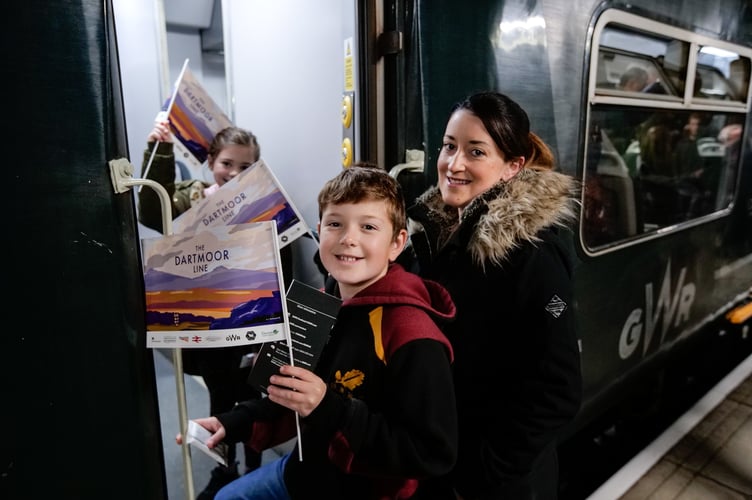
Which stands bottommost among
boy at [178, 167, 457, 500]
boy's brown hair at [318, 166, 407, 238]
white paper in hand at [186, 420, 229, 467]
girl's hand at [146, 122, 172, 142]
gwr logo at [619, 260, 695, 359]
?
gwr logo at [619, 260, 695, 359]

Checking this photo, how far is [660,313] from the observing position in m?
3.03

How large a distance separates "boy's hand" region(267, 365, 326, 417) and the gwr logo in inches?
83.3

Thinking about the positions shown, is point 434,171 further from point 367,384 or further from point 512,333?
point 367,384

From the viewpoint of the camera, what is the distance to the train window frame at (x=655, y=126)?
2373 mm

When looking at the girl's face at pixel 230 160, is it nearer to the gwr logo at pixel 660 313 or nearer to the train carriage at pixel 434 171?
the train carriage at pixel 434 171

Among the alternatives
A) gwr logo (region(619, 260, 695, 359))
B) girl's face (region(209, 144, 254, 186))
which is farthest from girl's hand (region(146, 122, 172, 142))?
gwr logo (region(619, 260, 695, 359))

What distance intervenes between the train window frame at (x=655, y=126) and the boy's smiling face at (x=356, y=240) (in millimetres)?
1411

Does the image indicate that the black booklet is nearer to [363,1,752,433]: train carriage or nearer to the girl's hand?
[363,1,752,433]: train carriage

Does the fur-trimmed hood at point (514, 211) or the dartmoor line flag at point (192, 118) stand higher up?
the dartmoor line flag at point (192, 118)

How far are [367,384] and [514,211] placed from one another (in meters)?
0.57

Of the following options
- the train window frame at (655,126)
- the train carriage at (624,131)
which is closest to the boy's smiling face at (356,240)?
the train carriage at (624,131)

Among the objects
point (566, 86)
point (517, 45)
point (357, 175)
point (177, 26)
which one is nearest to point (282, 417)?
point (357, 175)

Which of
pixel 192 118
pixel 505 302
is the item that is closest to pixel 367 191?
Result: pixel 505 302

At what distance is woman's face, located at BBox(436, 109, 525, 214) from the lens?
145cm
